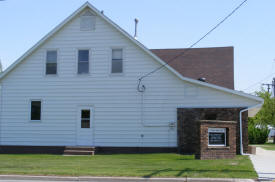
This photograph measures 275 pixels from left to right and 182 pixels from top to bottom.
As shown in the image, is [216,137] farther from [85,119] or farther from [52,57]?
[52,57]

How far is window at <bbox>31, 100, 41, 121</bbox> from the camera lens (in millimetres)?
23422

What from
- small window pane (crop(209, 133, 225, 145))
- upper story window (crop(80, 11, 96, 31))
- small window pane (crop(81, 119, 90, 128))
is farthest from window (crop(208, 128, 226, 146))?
upper story window (crop(80, 11, 96, 31))

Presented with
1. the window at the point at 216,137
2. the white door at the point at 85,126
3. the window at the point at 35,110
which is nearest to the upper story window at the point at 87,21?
the white door at the point at 85,126

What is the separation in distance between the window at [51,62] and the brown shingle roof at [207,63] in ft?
26.1

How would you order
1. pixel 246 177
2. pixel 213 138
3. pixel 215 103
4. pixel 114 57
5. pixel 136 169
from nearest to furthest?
1. pixel 246 177
2. pixel 136 169
3. pixel 213 138
4. pixel 215 103
5. pixel 114 57

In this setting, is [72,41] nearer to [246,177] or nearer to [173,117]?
[173,117]

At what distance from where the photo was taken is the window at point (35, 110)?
2342 centimetres

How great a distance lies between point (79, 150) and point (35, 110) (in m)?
3.81

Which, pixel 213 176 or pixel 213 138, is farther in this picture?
pixel 213 138

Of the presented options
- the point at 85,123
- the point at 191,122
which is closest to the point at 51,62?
the point at 85,123

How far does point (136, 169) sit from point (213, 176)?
9.45 ft

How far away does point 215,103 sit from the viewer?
21.4m

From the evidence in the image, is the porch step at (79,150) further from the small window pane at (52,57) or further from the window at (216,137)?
the window at (216,137)

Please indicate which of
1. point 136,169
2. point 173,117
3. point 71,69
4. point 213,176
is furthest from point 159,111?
point 213,176
